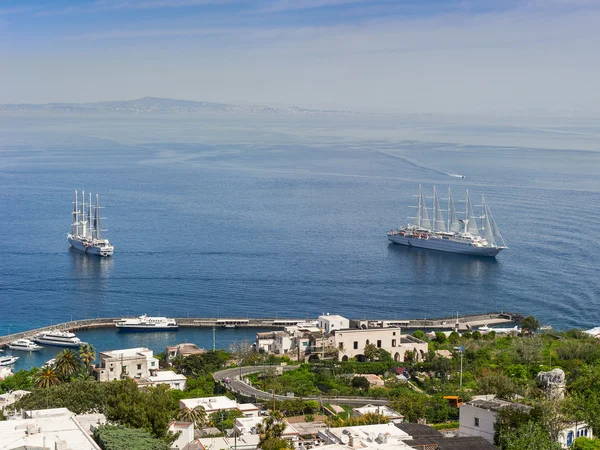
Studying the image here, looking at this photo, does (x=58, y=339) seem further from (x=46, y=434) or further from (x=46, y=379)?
(x=46, y=434)

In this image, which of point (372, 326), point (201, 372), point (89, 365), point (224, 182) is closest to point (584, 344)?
point (372, 326)

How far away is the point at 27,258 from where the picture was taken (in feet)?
180

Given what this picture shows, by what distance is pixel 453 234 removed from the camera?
6556 cm

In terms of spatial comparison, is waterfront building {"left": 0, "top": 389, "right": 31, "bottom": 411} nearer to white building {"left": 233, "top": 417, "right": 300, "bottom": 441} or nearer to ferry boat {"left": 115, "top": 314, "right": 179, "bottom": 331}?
white building {"left": 233, "top": 417, "right": 300, "bottom": 441}

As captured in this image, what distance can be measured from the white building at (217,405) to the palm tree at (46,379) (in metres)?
4.75

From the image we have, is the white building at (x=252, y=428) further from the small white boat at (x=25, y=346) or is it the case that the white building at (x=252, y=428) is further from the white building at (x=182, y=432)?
the small white boat at (x=25, y=346)

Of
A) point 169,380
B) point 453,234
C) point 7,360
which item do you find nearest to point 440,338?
point 169,380

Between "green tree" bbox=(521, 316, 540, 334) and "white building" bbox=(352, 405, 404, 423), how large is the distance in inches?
699

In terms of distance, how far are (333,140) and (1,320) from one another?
128m

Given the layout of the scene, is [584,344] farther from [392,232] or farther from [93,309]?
[392,232]

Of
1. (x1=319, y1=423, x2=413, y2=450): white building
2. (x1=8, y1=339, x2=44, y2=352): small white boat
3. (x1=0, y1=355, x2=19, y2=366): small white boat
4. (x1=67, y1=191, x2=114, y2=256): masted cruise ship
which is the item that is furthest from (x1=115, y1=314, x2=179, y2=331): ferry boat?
(x1=319, y1=423, x2=413, y2=450): white building

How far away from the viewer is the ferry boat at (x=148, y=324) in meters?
41.1

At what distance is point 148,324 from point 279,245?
19.1 m

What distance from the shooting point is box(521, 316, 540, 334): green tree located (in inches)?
1593
